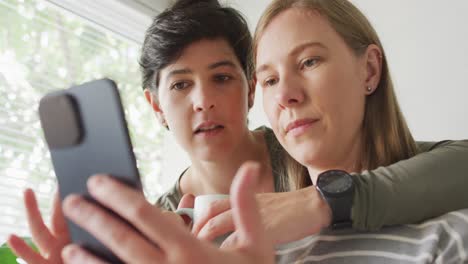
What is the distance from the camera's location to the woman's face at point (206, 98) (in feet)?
4.17

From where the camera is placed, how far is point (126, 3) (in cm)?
229

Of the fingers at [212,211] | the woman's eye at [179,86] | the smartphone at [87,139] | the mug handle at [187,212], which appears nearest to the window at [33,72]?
the woman's eye at [179,86]

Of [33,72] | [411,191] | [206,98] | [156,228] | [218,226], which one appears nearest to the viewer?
[156,228]

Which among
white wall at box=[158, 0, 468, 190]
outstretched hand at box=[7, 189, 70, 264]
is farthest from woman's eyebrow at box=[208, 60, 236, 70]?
outstretched hand at box=[7, 189, 70, 264]

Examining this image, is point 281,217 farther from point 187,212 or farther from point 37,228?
point 37,228

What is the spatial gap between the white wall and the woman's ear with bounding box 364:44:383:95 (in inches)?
32.3

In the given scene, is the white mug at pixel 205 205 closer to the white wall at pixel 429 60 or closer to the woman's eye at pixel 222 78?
the woman's eye at pixel 222 78

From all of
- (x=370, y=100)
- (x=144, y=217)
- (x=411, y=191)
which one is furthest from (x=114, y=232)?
(x=370, y=100)

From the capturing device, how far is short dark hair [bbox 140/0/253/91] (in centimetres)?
132

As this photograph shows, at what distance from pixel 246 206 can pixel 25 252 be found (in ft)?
1.36

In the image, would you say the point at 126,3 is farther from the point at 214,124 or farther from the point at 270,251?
the point at 270,251

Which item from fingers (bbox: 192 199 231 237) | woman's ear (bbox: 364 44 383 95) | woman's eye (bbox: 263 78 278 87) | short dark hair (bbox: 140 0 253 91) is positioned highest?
short dark hair (bbox: 140 0 253 91)

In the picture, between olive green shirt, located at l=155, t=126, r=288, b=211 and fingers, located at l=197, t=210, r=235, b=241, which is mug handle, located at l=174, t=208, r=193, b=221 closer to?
fingers, located at l=197, t=210, r=235, b=241

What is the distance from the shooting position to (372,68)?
99cm
